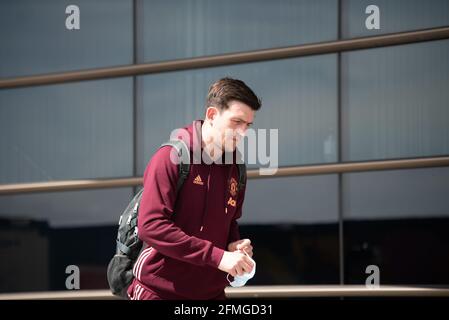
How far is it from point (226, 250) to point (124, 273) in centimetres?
44

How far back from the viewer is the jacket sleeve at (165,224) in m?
3.05

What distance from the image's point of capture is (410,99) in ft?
23.3

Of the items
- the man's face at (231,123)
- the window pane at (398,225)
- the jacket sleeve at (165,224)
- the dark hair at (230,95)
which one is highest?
the dark hair at (230,95)

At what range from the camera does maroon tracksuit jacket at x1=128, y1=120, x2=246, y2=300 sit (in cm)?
306

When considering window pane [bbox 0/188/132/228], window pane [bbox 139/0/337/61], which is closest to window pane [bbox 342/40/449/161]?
window pane [bbox 139/0/337/61]

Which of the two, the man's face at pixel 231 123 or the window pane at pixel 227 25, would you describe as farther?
the window pane at pixel 227 25

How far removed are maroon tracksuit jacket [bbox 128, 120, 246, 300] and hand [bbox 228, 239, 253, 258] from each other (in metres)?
0.04

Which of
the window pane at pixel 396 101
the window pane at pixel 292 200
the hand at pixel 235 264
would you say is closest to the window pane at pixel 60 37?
the window pane at pixel 292 200

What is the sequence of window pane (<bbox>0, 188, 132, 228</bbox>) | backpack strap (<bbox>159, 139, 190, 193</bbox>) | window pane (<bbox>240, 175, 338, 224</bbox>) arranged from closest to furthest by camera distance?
backpack strap (<bbox>159, 139, 190, 193</bbox>) < window pane (<bbox>240, 175, 338, 224</bbox>) < window pane (<bbox>0, 188, 132, 228</bbox>)

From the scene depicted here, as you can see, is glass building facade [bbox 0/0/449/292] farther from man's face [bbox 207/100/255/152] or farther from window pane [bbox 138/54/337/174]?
man's face [bbox 207/100/255/152]

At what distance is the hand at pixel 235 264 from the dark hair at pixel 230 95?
0.59m

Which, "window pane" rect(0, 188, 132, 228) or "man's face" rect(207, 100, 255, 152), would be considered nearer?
"man's face" rect(207, 100, 255, 152)

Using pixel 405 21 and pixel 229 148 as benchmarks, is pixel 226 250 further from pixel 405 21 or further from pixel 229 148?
pixel 405 21

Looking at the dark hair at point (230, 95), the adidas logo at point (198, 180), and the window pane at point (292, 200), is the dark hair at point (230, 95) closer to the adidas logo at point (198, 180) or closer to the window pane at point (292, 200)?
the adidas logo at point (198, 180)
